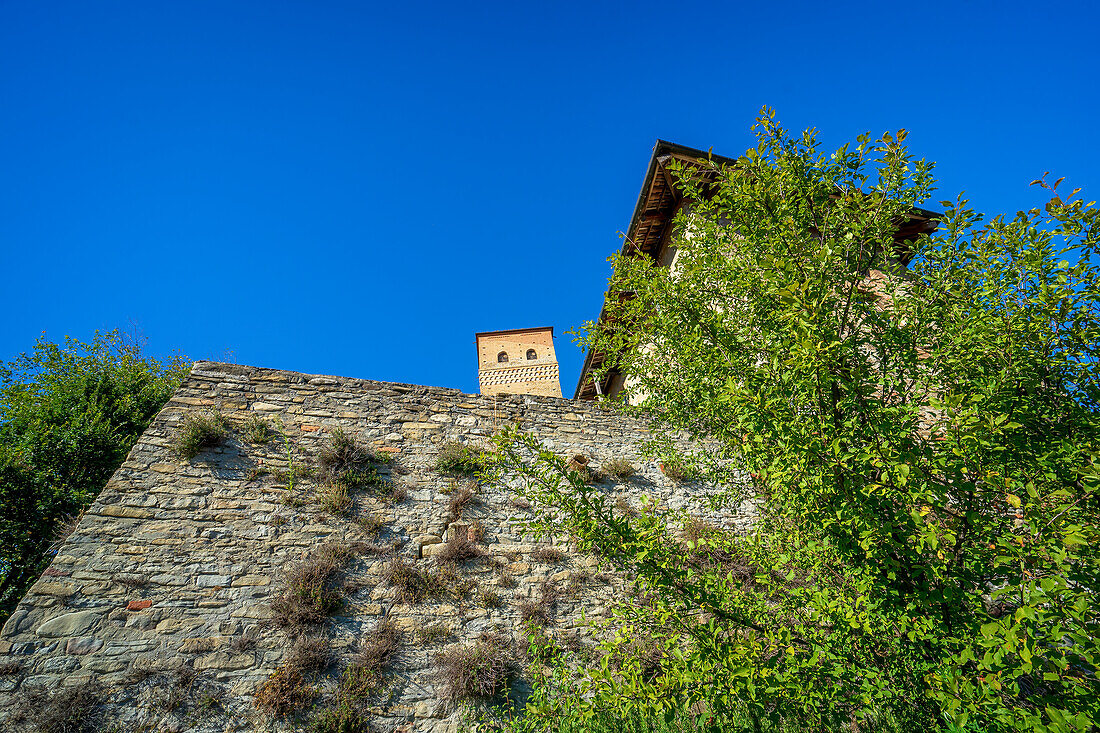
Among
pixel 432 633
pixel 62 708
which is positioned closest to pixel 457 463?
A: pixel 432 633

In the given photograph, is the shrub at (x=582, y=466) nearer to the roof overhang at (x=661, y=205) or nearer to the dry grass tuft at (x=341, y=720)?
the roof overhang at (x=661, y=205)

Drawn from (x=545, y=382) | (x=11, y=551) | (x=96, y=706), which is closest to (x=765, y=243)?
(x=96, y=706)

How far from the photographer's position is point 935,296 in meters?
3.81

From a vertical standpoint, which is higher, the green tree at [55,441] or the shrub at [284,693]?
the green tree at [55,441]

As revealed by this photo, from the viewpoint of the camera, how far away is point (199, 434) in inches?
239

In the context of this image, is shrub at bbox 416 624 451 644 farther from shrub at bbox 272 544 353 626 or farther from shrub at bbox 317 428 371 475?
shrub at bbox 317 428 371 475

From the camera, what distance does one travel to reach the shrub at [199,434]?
236 inches

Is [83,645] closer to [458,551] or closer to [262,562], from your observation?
[262,562]

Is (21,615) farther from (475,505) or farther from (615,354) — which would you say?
(615,354)

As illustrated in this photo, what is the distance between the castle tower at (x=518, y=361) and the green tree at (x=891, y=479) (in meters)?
24.3

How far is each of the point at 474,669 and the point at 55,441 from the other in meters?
8.95

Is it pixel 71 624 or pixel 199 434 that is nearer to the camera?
pixel 71 624

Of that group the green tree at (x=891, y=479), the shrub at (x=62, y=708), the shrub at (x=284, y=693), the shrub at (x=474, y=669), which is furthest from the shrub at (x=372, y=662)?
the green tree at (x=891, y=479)

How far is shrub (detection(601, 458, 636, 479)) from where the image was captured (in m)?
7.38
